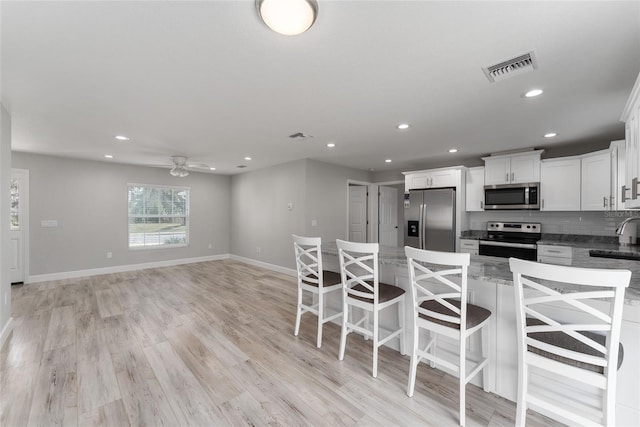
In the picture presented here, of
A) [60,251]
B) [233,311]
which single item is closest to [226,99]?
[233,311]

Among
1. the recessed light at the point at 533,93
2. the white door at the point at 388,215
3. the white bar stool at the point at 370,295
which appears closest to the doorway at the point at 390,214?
the white door at the point at 388,215

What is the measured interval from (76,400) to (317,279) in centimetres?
204

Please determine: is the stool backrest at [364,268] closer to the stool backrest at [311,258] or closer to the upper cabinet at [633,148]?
the stool backrest at [311,258]

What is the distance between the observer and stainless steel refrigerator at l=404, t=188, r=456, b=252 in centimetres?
465

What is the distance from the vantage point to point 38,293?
4191 millimetres

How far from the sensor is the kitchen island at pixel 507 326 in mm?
1435

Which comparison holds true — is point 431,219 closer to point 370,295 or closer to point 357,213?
point 357,213

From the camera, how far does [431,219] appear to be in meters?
4.84

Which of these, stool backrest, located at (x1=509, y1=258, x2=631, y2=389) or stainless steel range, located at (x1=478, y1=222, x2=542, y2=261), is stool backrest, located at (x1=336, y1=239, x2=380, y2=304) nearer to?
stool backrest, located at (x1=509, y1=258, x2=631, y2=389)

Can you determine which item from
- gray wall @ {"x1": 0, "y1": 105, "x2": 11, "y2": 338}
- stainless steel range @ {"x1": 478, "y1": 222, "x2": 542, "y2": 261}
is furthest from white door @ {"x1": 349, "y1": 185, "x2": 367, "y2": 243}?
gray wall @ {"x1": 0, "y1": 105, "x2": 11, "y2": 338}

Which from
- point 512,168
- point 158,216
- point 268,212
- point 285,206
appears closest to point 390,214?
point 285,206

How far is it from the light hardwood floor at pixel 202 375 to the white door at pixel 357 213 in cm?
313

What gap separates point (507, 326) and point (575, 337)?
24.8 inches

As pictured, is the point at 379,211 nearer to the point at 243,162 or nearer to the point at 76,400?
the point at 243,162
